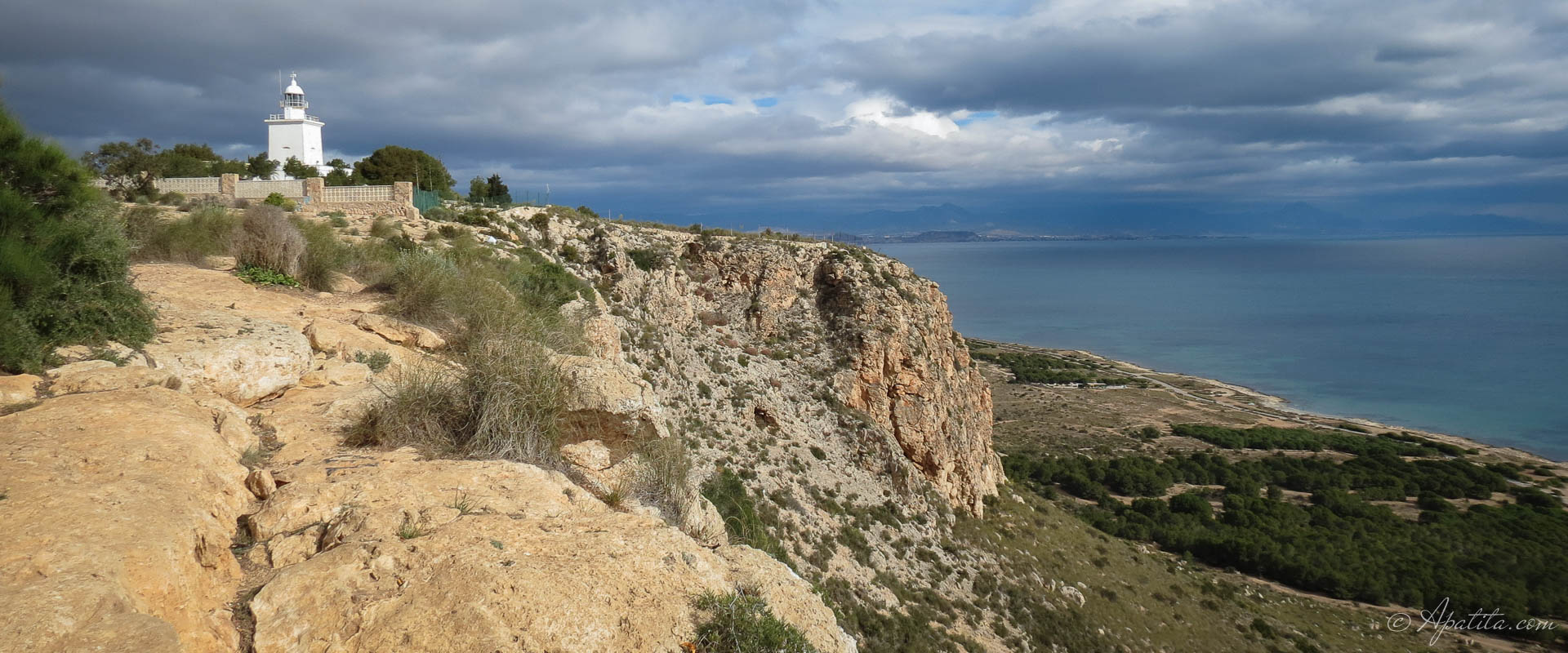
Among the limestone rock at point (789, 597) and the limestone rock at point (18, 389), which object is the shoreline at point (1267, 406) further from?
the limestone rock at point (18, 389)

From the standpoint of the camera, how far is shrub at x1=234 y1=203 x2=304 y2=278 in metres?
12.2

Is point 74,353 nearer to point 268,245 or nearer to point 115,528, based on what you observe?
point 115,528

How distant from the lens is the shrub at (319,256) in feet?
41.2

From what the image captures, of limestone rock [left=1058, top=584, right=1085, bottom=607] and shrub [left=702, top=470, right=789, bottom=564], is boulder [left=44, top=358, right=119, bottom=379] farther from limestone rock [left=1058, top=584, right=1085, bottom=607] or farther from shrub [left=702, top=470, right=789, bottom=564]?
limestone rock [left=1058, top=584, right=1085, bottom=607]

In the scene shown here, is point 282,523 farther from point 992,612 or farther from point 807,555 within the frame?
point 992,612

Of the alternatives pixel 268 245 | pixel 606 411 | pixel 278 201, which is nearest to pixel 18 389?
pixel 606 411

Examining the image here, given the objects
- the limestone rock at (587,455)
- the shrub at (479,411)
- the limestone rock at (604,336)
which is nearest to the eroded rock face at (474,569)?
the shrub at (479,411)

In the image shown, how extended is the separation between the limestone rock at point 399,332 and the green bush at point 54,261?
2.83 metres


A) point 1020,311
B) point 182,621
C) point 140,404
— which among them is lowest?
point 1020,311

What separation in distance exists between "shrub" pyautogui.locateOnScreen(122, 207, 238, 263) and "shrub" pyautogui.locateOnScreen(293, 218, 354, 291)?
1.14 metres

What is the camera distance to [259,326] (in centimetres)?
784

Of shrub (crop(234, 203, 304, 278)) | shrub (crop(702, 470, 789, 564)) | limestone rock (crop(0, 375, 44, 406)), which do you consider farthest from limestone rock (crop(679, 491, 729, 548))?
shrub (crop(234, 203, 304, 278))

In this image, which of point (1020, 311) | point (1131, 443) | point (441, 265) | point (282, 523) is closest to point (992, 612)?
point (441, 265)

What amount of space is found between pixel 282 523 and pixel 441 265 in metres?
8.39
